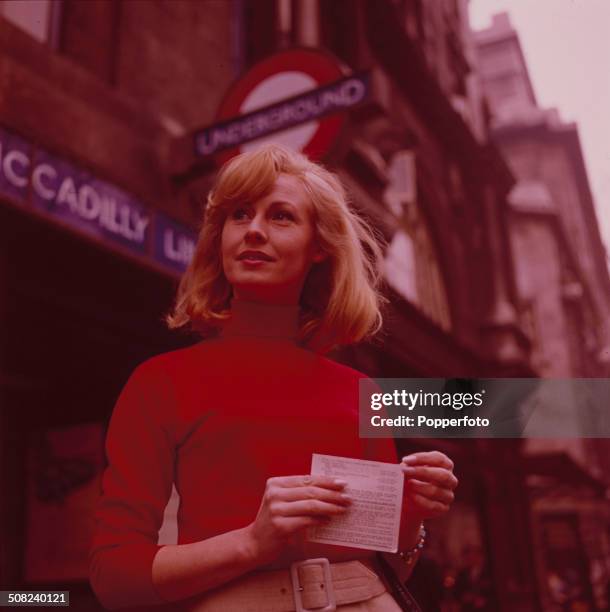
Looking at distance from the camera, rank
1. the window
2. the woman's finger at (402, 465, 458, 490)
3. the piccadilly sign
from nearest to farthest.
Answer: the woman's finger at (402, 465, 458, 490), the piccadilly sign, the window

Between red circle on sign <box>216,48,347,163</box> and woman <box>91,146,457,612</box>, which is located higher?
red circle on sign <box>216,48,347,163</box>

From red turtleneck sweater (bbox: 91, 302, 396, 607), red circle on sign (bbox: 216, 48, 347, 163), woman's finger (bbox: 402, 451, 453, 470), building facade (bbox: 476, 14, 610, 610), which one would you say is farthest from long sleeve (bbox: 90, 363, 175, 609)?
building facade (bbox: 476, 14, 610, 610)

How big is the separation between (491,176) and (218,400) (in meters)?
9.18

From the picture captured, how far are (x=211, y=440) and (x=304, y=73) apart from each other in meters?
3.74

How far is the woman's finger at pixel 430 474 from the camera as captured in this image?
154 cm

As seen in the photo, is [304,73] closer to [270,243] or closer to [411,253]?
[270,243]

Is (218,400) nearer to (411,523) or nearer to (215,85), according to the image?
(411,523)

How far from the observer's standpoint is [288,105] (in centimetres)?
439

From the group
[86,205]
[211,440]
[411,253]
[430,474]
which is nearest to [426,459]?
[430,474]

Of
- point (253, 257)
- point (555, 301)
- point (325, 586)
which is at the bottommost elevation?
point (325, 586)

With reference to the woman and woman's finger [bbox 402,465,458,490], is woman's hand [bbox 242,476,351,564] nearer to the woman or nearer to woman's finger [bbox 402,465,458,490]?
the woman

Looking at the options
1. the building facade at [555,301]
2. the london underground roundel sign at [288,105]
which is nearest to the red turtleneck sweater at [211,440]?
the london underground roundel sign at [288,105]

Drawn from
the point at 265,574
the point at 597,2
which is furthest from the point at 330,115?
the point at 265,574

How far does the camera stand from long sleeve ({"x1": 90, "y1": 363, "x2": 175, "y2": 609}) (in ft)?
4.66
